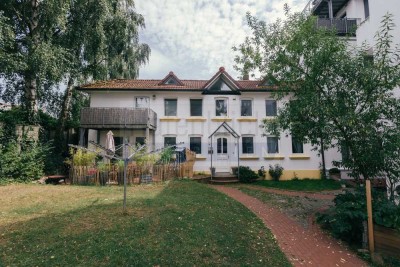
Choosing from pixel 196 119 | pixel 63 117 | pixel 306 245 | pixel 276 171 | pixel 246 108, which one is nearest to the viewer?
pixel 306 245

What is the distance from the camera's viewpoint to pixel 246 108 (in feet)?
63.1

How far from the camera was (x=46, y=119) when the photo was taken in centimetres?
1728

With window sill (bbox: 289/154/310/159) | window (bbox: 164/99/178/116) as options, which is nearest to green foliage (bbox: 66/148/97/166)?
window (bbox: 164/99/178/116)

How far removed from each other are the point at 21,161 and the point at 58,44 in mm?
8042

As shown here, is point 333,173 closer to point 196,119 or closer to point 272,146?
point 272,146

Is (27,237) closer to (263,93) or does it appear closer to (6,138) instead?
(6,138)

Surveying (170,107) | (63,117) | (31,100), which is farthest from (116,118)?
(31,100)

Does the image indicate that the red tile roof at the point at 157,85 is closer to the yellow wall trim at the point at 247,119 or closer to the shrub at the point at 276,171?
the yellow wall trim at the point at 247,119

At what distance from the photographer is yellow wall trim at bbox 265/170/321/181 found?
18.2 m

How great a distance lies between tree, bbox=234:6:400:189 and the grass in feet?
11.6

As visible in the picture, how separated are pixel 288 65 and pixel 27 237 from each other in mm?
8745

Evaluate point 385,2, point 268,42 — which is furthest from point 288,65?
point 385,2

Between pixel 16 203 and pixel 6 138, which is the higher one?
pixel 6 138

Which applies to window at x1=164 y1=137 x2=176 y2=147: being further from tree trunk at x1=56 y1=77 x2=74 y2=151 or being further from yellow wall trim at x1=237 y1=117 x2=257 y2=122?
tree trunk at x1=56 y1=77 x2=74 y2=151
